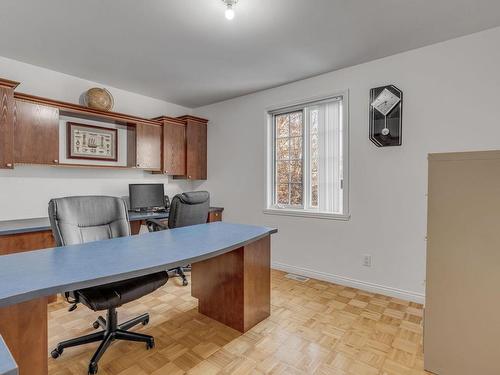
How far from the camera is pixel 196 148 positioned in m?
4.33

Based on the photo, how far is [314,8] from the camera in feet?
6.54

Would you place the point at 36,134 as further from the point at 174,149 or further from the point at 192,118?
the point at 192,118

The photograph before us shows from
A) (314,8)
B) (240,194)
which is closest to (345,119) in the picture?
(314,8)

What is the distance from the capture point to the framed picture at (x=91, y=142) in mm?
3248

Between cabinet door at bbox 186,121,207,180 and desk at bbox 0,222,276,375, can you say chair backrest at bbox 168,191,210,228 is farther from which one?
cabinet door at bbox 186,121,207,180

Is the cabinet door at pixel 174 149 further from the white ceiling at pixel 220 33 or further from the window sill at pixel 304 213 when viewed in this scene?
the window sill at pixel 304 213

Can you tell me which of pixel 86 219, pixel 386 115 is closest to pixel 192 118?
pixel 86 219

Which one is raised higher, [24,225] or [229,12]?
[229,12]

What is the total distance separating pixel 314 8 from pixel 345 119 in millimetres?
1323

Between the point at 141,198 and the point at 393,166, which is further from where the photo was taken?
the point at 141,198

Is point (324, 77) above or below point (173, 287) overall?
above

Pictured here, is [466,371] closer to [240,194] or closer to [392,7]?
[392,7]

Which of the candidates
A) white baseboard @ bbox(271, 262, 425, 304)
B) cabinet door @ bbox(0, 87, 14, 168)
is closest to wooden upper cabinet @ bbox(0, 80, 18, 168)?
cabinet door @ bbox(0, 87, 14, 168)

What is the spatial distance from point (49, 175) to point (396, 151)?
3787 millimetres
